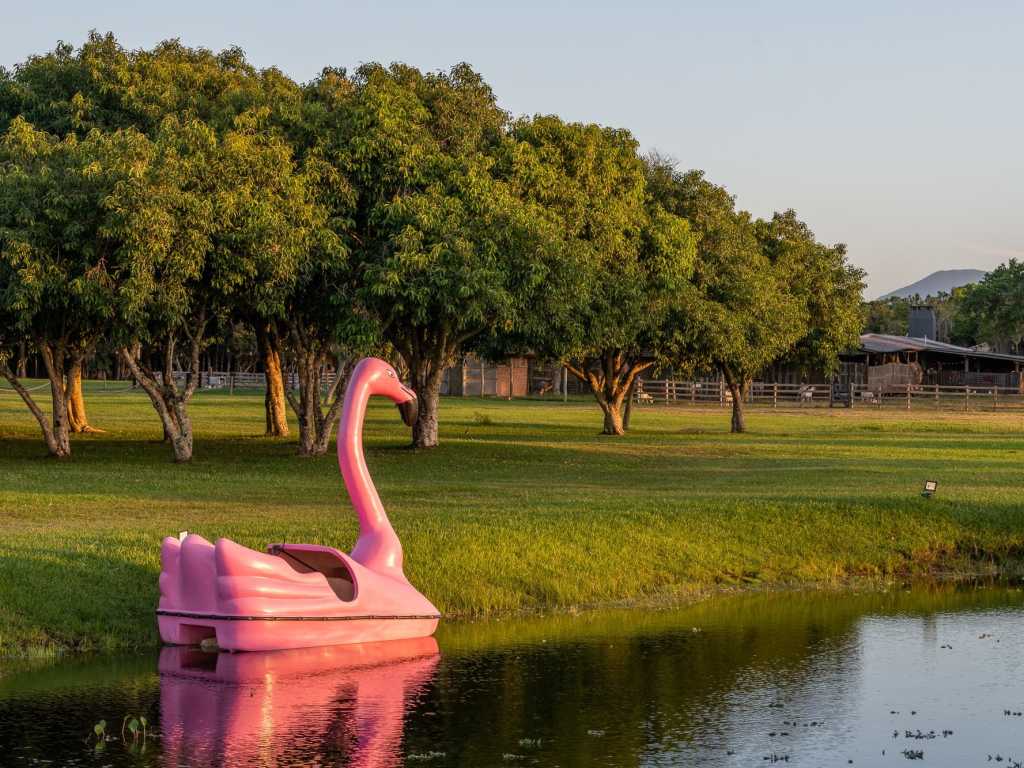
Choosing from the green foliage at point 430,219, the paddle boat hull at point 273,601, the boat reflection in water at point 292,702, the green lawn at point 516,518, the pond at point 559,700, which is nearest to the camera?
the boat reflection in water at point 292,702

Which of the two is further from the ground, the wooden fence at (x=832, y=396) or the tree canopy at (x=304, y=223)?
the tree canopy at (x=304, y=223)

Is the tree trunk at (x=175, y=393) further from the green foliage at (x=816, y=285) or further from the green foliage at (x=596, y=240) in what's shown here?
the green foliage at (x=816, y=285)

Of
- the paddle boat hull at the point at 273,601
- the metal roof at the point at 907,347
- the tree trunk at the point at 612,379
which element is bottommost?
the paddle boat hull at the point at 273,601

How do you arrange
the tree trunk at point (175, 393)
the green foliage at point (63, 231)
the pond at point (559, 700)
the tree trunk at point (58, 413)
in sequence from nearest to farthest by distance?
the pond at point (559, 700), the green foliage at point (63, 231), the tree trunk at point (175, 393), the tree trunk at point (58, 413)

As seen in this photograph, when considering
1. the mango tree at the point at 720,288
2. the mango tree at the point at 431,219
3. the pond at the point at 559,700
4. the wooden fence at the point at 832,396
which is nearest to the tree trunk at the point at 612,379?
the mango tree at the point at 720,288

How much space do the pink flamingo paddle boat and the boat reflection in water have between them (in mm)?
243

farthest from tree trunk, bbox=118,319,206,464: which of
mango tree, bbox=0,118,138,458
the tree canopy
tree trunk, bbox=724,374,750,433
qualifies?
tree trunk, bbox=724,374,750,433

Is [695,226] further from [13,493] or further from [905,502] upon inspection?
[13,493]

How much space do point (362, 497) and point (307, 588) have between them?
1.58 m

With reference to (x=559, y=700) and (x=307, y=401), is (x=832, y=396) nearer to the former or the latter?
(x=307, y=401)

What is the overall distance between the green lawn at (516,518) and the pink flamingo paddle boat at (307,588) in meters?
1.54

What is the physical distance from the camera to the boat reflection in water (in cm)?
1322

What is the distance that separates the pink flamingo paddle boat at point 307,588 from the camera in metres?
16.0

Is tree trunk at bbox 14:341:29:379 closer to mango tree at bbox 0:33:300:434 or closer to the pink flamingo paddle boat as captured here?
mango tree at bbox 0:33:300:434
